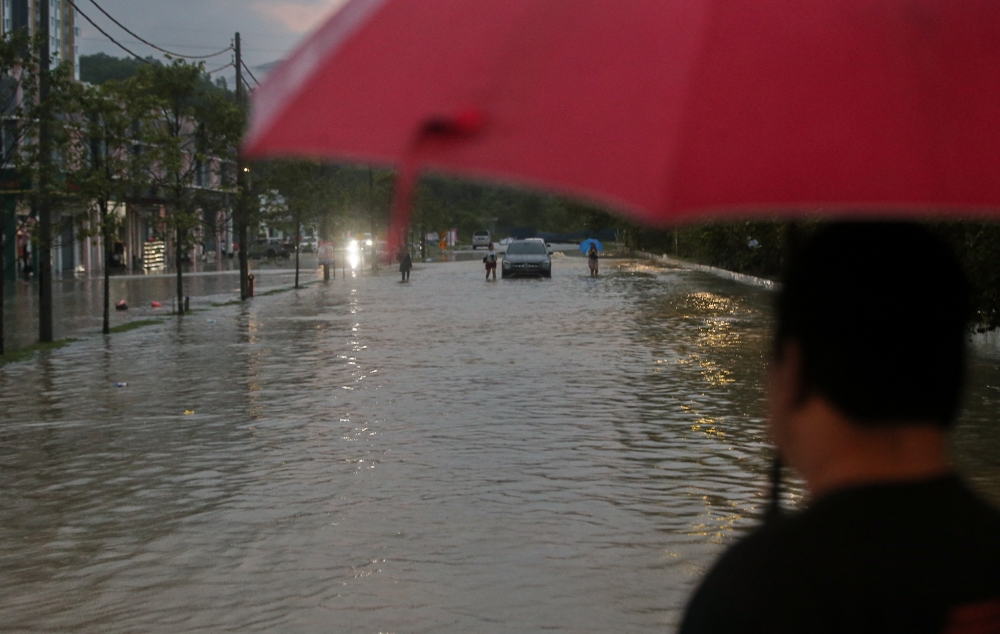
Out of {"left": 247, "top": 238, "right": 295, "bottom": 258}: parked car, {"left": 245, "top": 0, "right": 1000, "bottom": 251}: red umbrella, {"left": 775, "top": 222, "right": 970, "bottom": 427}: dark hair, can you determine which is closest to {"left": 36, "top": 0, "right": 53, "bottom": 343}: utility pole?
{"left": 245, "top": 0, "right": 1000, "bottom": 251}: red umbrella

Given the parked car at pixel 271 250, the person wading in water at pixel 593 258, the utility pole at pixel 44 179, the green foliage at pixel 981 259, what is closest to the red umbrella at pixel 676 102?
the green foliage at pixel 981 259

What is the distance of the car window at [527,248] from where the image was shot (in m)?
51.1

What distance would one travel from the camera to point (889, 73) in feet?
7.02

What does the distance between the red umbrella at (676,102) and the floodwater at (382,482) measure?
4.46m

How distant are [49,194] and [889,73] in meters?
21.0

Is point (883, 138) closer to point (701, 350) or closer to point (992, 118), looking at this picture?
point (992, 118)

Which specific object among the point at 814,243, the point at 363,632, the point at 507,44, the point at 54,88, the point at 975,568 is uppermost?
the point at 54,88

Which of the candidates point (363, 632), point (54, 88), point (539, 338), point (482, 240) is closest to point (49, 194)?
point (54, 88)

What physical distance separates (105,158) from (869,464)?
24.6 metres

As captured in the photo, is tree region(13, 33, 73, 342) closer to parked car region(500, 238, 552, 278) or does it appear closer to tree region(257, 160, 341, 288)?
tree region(257, 160, 341, 288)

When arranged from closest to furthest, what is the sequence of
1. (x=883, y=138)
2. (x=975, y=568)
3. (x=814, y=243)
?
(x=975, y=568) < (x=814, y=243) < (x=883, y=138)

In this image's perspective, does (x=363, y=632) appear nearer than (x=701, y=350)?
Yes

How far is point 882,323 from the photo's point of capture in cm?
186

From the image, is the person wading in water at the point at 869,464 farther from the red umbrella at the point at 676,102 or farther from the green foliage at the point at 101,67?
the green foliage at the point at 101,67
